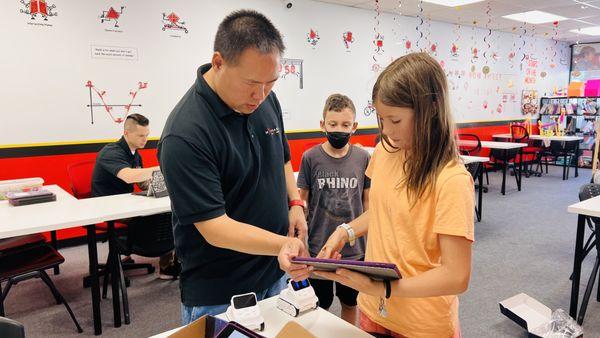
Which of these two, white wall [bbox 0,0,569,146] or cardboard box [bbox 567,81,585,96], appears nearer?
Result: white wall [bbox 0,0,569,146]

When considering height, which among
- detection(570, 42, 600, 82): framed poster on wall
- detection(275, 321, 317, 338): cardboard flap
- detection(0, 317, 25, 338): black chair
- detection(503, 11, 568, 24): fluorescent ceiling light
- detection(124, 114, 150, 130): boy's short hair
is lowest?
detection(0, 317, 25, 338): black chair

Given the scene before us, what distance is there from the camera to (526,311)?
2662mm

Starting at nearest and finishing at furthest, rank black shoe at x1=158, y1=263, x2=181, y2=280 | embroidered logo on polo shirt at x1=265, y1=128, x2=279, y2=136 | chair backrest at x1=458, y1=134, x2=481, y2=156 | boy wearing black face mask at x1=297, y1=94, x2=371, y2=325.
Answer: embroidered logo on polo shirt at x1=265, y1=128, x2=279, y2=136, boy wearing black face mask at x1=297, y1=94, x2=371, y2=325, black shoe at x1=158, y1=263, x2=181, y2=280, chair backrest at x1=458, y1=134, x2=481, y2=156

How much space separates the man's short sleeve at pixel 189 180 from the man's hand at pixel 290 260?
0.69 feet

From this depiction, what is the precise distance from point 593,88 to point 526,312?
773cm

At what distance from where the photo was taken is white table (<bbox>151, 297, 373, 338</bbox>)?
1.12 meters

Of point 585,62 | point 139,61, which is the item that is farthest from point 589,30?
point 139,61

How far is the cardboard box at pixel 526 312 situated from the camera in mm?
2516

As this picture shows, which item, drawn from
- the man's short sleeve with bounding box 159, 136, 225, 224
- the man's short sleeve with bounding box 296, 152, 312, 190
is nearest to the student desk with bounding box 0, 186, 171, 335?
the man's short sleeve with bounding box 296, 152, 312, 190

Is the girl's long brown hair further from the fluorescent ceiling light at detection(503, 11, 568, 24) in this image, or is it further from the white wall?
the fluorescent ceiling light at detection(503, 11, 568, 24)

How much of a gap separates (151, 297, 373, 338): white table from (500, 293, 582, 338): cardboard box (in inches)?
70.6

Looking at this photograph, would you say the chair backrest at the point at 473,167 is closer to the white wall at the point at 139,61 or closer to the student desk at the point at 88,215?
the white wall at the point at 139,61

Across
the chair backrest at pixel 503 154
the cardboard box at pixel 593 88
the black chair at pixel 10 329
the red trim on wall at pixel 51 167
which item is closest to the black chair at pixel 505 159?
the chair backrest at pixel 503 154

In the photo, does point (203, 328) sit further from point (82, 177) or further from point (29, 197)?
point (82, 177)
